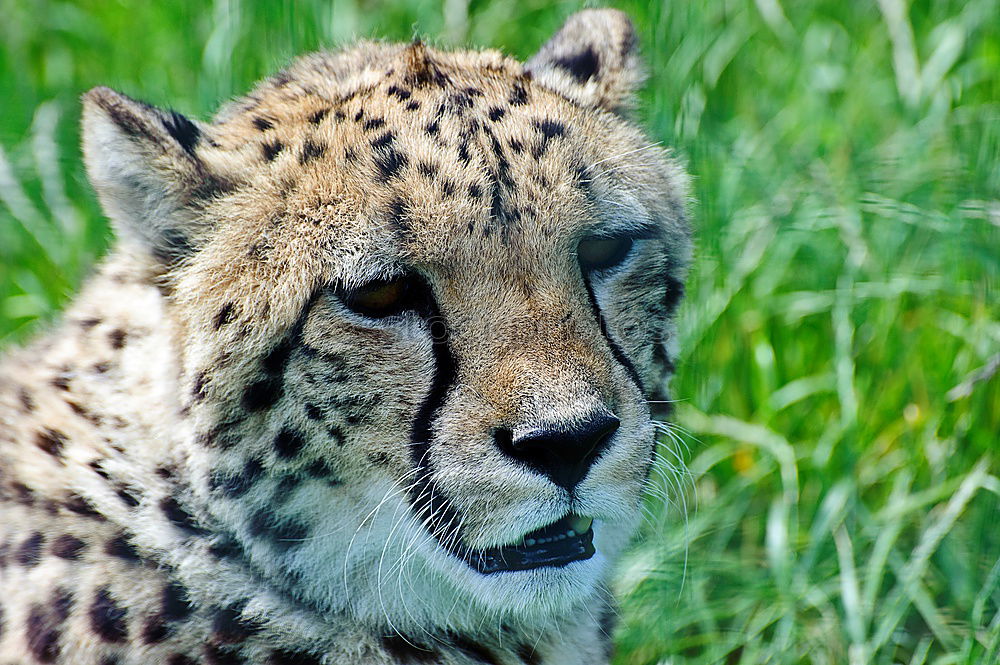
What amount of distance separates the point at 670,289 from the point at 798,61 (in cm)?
231

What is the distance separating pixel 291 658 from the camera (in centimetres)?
217

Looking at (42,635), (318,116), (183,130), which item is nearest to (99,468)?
(42,635)

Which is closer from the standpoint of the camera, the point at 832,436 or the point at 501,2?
the point at 832,436

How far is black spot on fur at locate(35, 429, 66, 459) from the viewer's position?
87.8 inches

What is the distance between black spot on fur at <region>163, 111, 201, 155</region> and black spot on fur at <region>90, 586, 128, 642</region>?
772 mm

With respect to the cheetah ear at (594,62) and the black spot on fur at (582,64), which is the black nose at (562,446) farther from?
the black spot on fur at (582,64)

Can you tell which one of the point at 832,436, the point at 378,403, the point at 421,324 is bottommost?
the point at 832,436

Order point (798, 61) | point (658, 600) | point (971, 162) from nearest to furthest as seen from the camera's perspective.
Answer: point (658, 600) < point (971, 162) < point (798, 61)

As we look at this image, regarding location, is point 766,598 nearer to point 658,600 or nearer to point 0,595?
point 658,600

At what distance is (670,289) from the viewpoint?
7.75 feet

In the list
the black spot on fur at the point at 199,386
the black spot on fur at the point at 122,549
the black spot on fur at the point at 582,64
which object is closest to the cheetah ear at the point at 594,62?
the black spot on fur at the point at 582,64

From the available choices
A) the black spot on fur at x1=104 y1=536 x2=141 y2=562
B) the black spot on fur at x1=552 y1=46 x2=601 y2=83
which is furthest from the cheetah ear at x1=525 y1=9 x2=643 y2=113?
the black spot on fur at x1=104 y1=536 x2=141 y2=562

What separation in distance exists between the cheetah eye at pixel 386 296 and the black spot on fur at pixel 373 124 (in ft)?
0.98

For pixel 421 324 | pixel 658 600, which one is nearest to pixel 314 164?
pixel 421 324
